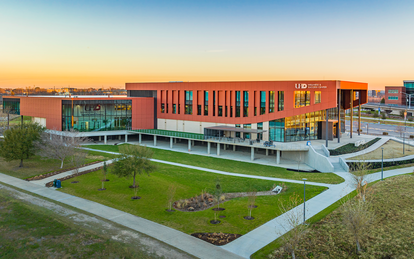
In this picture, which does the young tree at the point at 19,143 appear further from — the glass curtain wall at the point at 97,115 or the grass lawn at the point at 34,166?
the glass curtain wall at the point at 97,115

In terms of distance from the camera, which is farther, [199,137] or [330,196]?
[199,137]

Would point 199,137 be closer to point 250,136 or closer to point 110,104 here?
point 250,136

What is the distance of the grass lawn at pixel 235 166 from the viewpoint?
40.3 meters

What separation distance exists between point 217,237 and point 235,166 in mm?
26261

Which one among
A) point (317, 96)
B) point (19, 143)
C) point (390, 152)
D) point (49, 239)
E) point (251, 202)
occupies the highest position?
point (317, 96)

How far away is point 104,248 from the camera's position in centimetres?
2152

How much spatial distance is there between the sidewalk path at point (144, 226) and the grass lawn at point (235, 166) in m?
20.6

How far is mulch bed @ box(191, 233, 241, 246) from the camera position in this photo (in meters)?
22.3

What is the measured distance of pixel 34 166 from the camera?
4569cm

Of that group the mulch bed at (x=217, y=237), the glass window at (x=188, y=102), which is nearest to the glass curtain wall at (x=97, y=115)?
the glass window at (x=188, y=102)

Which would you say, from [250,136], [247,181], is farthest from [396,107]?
[247,181]

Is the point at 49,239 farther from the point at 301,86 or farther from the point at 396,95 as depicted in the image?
the point at 396,95

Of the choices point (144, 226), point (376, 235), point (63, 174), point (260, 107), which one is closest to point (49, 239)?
point (144, 226)

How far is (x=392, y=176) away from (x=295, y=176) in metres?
11.2
